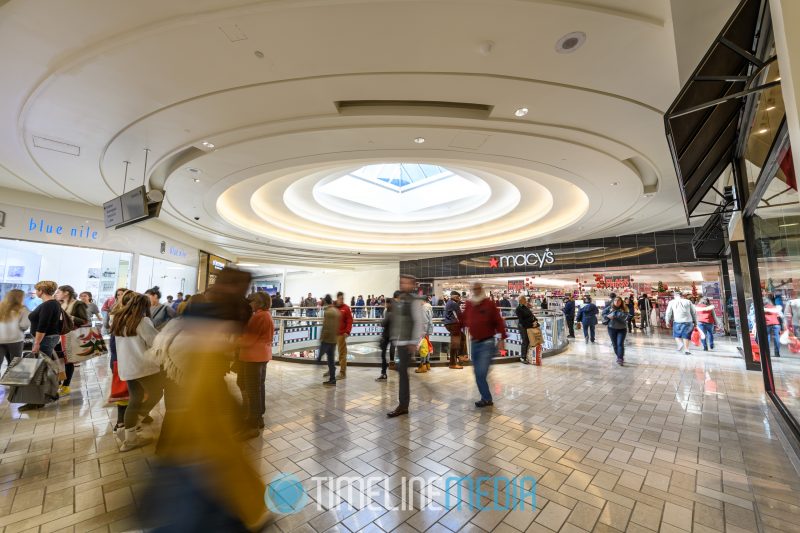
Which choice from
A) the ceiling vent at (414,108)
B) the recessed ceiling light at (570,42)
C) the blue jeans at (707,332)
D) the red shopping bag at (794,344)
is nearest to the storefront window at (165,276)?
the ceiling vent at (414,108)

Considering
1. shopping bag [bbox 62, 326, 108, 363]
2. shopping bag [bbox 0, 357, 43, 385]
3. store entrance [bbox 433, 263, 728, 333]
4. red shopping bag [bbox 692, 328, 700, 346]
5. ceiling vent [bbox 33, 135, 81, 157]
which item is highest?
ceiling vent [bbox 33, 135, 81, 157]

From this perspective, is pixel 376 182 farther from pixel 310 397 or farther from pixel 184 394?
pixel 184 394

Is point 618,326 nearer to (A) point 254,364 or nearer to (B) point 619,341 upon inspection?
(B) point 619,341

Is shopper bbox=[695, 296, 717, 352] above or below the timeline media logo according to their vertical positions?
above

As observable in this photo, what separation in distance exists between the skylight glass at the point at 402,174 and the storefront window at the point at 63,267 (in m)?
7.67

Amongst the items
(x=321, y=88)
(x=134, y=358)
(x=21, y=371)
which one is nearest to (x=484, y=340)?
(x=321, y=88)

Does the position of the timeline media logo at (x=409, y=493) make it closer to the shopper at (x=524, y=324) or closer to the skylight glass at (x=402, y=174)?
the shopper at (x=524, y=324)

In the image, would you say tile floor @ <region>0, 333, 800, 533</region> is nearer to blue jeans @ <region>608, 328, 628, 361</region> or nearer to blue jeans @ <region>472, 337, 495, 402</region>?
blue jeans @ <region>472, 337, 495, 402</region>

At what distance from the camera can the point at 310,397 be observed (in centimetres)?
493

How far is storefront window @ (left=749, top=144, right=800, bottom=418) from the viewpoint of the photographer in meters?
3.04

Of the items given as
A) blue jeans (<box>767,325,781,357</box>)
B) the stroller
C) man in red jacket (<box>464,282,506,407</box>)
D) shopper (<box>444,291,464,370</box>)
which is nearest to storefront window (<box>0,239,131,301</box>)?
the stroller

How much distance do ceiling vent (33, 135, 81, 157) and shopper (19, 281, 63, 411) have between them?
2.28 m

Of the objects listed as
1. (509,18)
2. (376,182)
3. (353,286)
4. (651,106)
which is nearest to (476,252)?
(376,182)

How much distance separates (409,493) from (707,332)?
424 inches
